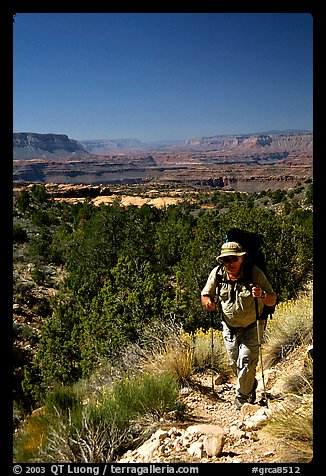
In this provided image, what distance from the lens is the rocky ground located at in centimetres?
255

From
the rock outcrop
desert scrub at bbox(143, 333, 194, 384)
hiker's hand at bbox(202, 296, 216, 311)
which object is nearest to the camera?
hiker's hand at bbox(202, 296, 216, 311)

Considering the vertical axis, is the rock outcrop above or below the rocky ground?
above

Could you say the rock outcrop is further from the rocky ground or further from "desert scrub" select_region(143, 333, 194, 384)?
the rocky ground

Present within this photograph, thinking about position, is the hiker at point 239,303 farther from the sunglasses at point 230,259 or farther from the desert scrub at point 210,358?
the desert scrub at point 210,358

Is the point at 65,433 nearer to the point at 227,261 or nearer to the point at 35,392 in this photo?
the point at 227,261

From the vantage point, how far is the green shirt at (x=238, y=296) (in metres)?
3.45

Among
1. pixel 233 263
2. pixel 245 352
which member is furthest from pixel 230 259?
pixel 245 352

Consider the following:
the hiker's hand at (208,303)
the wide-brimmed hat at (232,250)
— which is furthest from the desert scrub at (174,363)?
the wide-brimmed hat at (232,250)

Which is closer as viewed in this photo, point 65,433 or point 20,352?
point 65,433

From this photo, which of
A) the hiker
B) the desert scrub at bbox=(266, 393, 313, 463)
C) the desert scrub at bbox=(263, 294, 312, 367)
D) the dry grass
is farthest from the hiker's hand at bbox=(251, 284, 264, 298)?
the desert scrub at bbox=(263, 294, 312, 367)

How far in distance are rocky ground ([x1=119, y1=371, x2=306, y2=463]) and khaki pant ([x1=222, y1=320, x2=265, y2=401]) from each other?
176mm
